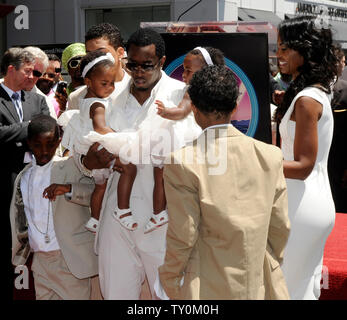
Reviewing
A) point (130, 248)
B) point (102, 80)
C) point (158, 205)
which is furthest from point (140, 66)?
point (130, 248)

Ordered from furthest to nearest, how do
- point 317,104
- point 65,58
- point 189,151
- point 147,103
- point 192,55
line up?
1. point 65,58
2. point 192,55
3. point 147,103
4. point 317,104
5. point 189,151

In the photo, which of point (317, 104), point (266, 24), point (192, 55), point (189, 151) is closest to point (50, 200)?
point (192, 55)

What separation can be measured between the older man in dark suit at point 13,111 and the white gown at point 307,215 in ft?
6.47

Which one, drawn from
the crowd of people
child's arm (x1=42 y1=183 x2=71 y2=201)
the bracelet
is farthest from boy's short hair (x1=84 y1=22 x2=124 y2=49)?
child's arm (x1=42 y1=183 x2=71 y2=201)

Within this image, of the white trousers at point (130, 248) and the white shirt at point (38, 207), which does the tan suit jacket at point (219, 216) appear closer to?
the white trousers at point (130, 248)

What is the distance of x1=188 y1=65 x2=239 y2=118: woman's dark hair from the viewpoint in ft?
8.16

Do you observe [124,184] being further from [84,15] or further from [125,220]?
[84,15]

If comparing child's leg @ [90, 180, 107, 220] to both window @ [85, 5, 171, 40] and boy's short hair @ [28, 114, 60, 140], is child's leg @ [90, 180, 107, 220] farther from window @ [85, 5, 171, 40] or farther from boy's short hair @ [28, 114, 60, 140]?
window @ [85, 5, 171, 40]

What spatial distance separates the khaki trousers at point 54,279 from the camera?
375cm

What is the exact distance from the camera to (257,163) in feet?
8.23

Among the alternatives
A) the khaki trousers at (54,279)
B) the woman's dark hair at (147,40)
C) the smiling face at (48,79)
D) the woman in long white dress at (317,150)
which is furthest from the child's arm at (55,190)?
the smiling face at (48,79)

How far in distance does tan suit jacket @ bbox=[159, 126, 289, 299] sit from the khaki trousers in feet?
4.56
